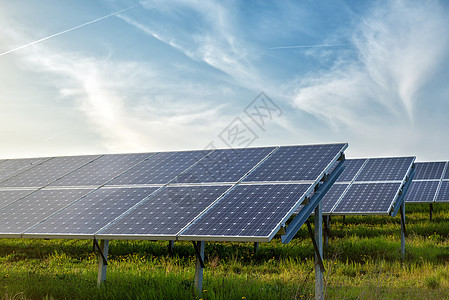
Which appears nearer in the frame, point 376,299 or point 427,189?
point 376,299

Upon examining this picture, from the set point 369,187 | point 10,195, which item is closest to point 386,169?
point 369,187

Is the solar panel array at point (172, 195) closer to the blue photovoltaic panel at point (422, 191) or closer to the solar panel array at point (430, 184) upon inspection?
the blue photovoltaic panel at point (422, 191)

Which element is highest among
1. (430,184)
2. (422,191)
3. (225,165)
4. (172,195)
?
(430,184)

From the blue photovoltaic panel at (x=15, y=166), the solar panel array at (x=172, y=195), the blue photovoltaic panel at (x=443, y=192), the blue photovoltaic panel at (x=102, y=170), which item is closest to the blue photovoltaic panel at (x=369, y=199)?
the solar panel array at (x=172, y=195)

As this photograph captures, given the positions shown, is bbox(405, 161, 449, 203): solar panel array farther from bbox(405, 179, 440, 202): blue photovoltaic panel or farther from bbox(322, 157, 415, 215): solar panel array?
bbox(322, 157, 415, 215): solar panel array

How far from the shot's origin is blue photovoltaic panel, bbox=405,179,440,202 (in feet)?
83.0

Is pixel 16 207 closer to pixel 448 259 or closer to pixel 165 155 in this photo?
pixel 165 155

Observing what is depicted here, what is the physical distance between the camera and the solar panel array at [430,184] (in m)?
25.2

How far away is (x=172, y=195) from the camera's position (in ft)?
32.8

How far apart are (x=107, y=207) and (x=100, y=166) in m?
3.76

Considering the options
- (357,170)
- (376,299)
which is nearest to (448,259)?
(357,170)

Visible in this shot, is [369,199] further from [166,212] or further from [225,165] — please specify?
[166,212]

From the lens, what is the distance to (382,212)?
50.8ft

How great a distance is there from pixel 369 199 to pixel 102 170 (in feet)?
34.5
